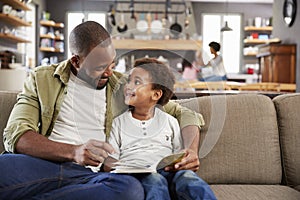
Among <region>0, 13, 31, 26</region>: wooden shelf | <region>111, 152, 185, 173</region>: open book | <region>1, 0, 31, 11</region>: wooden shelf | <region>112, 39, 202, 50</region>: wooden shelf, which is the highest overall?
<region>1, 0, 31, 11</region>: wooden shelf

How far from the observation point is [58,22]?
457 inches

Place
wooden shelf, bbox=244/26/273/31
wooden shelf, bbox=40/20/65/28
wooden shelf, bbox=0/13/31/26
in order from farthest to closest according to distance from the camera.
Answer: wooden shelf, bbox=244/26/273/31, wooden shelf, bbox=40/20/65/28, wooden shelf, bbox=0/13/31/26

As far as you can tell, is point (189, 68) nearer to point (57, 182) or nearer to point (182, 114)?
point (182, 114)

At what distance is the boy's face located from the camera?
5.05ft

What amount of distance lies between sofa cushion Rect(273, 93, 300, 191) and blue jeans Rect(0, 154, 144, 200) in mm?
749

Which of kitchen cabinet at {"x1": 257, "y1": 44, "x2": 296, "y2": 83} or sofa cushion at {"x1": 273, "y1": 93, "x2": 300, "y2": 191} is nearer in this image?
sofa cushion at {"x1": 273, "y1": 93, "x2": 300, "y2": 191}

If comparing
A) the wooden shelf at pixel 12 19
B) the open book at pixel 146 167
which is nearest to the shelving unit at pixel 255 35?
the wooden shelf at pixel 12 19

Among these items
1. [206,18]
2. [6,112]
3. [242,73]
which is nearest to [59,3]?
[206,18]

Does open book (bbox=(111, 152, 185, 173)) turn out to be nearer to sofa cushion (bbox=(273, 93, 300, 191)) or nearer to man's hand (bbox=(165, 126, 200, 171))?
man's hand (bbox=(165, 126, 200, 171))

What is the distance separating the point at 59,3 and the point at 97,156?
419 inches

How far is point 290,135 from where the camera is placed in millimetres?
1970

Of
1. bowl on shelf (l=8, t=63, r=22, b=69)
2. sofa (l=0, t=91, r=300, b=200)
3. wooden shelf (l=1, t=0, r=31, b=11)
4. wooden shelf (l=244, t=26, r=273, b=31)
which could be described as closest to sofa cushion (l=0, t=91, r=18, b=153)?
sofa (l=0, t=91, r=300, b=200)

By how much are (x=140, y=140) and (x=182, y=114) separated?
0.68 feet

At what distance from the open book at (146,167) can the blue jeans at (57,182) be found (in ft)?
0.14
